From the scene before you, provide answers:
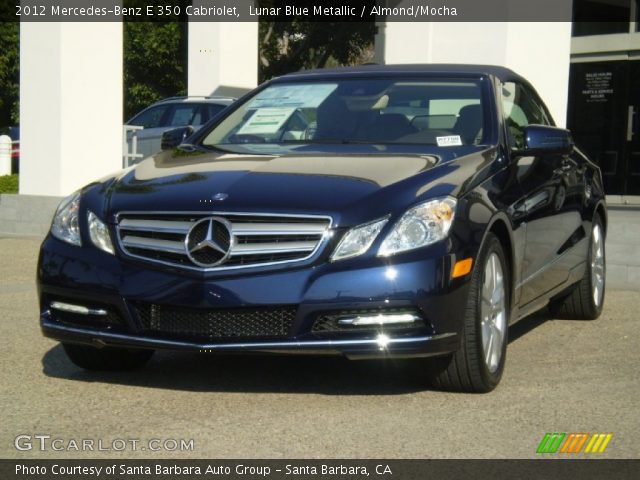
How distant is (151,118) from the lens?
19.5 metres

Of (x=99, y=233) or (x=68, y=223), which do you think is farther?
(x=68, y=223)

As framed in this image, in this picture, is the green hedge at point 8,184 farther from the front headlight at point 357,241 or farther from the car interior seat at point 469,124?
the front headlight at point 357,241

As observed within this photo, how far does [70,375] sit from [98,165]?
8477 mm

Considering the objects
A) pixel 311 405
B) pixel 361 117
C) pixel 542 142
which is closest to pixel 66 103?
pixel 361 117

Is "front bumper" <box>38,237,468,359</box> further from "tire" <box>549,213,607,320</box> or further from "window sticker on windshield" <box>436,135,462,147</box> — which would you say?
"tire" <box>549,213,607,320</box>

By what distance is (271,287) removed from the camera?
5.43 meters

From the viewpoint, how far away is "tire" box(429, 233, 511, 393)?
5699 millimetres

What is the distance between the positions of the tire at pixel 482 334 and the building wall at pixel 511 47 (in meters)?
7.32

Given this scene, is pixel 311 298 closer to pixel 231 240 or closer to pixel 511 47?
pixel 231 240

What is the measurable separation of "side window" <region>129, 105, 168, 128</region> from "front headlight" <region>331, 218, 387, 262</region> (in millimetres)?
14023

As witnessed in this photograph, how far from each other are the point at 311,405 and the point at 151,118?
1430 cm

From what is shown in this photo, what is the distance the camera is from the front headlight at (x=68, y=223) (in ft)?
19.5
